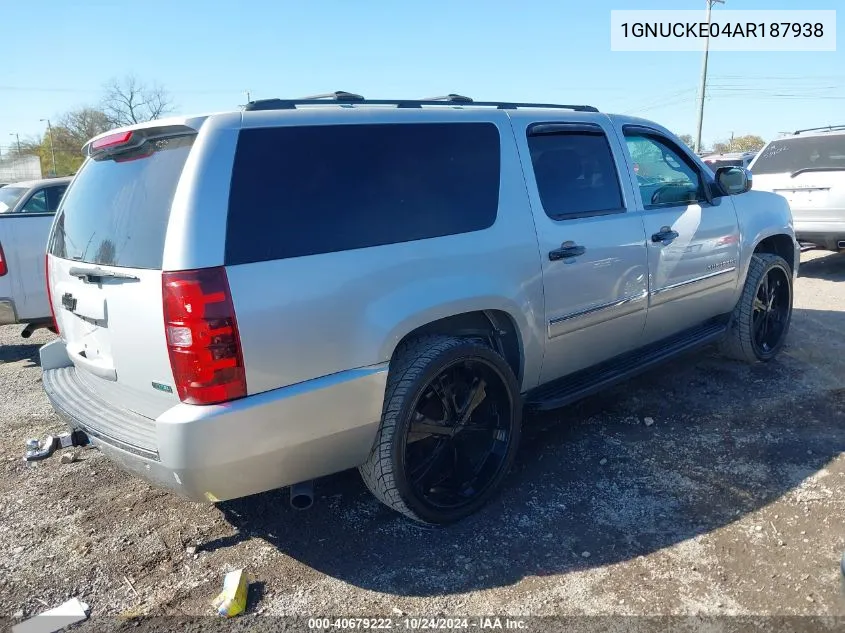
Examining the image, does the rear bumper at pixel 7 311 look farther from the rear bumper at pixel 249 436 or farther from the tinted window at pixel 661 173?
the tinted window at pixel 661 173

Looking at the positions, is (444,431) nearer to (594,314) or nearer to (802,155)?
(594,314)

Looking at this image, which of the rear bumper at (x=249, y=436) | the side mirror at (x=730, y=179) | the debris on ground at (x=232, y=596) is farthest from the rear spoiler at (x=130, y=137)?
the side mirror at (x=730, y=179)

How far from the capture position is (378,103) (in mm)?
3117

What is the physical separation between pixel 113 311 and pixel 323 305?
85 cm

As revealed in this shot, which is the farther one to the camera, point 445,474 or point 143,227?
point 445,474

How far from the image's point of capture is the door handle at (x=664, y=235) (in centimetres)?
401

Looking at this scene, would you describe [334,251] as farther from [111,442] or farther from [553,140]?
[553,140]

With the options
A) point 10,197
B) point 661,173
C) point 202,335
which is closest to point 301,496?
point 202,335

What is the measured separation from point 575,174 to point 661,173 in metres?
1.04

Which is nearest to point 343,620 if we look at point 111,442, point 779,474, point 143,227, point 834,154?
point 111,442

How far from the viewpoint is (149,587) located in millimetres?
2750

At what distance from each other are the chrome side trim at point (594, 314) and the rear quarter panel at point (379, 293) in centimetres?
14

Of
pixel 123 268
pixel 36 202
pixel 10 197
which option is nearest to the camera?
pixel 123 268

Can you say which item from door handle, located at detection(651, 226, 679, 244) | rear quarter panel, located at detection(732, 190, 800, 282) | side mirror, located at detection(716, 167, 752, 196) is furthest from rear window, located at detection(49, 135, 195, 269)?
rear quarter panel, located at detection(732, 190, 800, 282)
